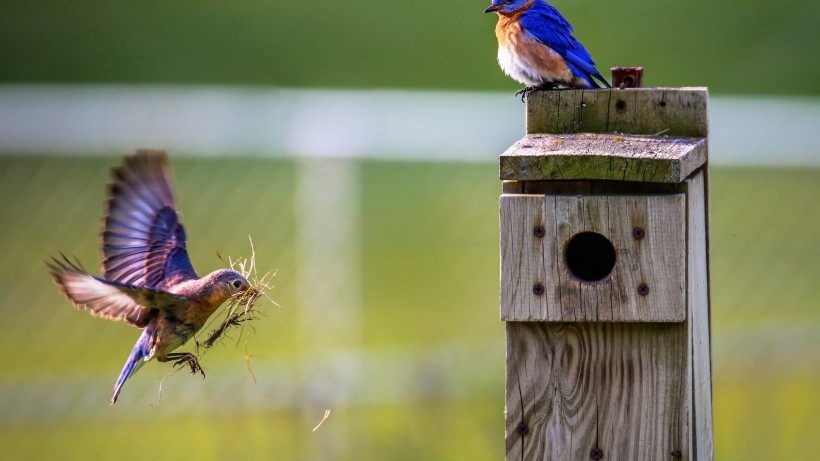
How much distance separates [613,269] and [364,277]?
22.9ft

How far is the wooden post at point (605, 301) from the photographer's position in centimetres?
274

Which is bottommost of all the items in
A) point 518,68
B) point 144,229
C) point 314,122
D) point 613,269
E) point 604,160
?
point 613,269

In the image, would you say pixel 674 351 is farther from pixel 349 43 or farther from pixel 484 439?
pixel 349 43

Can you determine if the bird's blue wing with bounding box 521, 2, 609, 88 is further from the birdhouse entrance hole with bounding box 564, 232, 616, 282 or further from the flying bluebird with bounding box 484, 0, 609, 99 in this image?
the birdhouse entrance hole with bounding box 564, 232, 616, 282

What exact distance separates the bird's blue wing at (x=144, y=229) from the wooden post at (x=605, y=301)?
133 cm

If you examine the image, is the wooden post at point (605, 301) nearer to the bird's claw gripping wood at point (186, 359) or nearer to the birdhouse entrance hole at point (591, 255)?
the birdhouse entrance hole at point (591, 255)

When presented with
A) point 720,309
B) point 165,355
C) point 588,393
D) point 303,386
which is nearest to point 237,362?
point 303,386

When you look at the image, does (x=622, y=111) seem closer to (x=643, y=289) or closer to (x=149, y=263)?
(x=643, y=289)

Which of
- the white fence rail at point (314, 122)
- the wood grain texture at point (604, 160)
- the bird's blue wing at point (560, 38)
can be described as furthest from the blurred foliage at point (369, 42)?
the wood grain texture at point (604, 160)

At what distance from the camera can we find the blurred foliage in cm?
1368

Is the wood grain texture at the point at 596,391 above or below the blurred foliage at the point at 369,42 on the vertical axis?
below

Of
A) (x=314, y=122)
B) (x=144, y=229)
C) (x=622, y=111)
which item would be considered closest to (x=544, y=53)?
(x=622, y=111)

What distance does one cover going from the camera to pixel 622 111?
3.03 metres

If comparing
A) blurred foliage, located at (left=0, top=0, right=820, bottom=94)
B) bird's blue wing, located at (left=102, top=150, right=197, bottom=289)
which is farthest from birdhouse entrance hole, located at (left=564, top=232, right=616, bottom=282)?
blurred foliage, located at (left=0, top=0, right=820, bottom=94)
